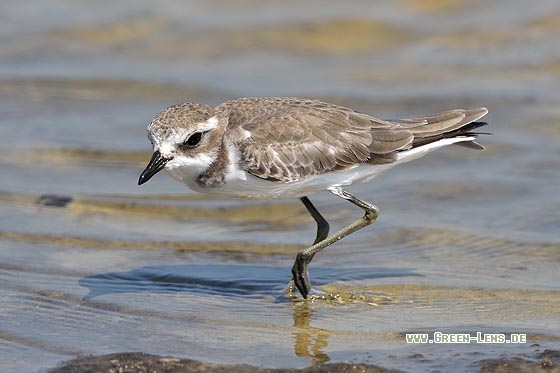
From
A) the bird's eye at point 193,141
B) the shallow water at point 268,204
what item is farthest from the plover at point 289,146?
the shallow water at point 268,204

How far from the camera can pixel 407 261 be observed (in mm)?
8922

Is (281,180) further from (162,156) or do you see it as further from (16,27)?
(16,27)

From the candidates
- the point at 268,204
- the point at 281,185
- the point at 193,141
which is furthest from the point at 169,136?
the point at 268,204

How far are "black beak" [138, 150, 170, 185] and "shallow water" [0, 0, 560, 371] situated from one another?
3.25 ft

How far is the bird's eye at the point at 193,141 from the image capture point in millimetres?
7672

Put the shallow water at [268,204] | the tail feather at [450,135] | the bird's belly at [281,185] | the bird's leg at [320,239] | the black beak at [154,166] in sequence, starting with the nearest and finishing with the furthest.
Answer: the shallow water at [268,204], the black beak at [154,166], the bird's belly at [281,185], the bird's leg at [320,239], the tail feather at [450,135]

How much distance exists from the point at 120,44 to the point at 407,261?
796 centimetres

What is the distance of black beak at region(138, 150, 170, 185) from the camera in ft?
24.7

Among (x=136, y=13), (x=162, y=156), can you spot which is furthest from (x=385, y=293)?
(x=136, y=13)

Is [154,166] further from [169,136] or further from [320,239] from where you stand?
[320,239]

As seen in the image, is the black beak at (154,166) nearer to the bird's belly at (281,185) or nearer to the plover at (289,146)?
the plover at (289,146)

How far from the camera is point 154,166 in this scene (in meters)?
7.55

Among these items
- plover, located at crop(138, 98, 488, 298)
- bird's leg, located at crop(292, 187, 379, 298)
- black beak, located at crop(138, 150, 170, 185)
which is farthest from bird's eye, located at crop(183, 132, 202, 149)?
bird's leg, located at crop(292, 187, 379, 298)

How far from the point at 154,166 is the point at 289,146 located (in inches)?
44.8
